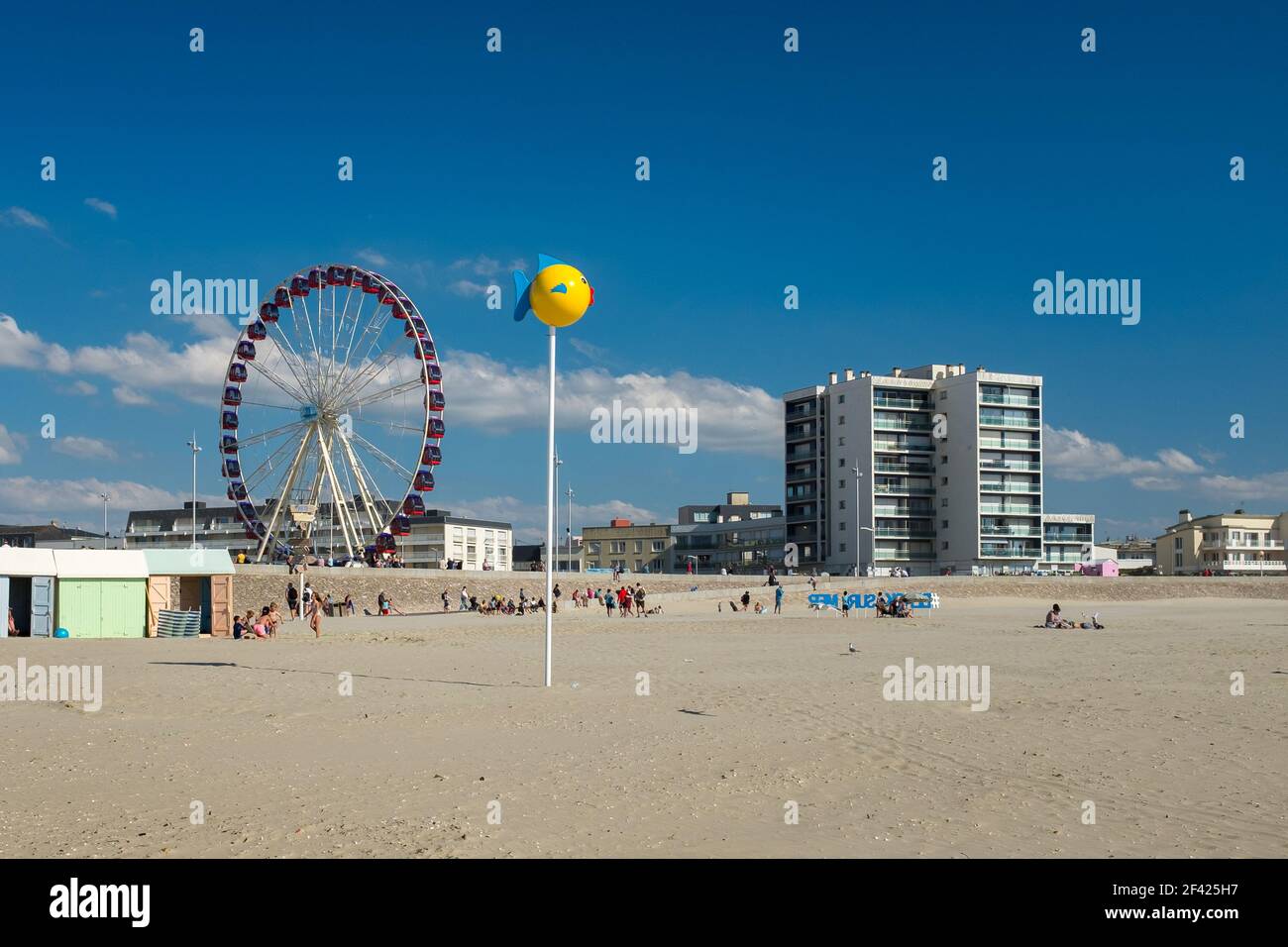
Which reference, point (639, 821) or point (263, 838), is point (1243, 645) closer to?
point (639, 821)

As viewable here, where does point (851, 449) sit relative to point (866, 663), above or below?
above

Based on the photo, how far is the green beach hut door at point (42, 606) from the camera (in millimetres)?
30281

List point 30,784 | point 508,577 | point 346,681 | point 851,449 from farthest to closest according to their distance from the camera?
1. point 851,449
2. point 508,577
3. point 346,681
4. point 30,784

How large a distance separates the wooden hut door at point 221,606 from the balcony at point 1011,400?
67.1 metres

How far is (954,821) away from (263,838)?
5.14 meters

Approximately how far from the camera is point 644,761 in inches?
426

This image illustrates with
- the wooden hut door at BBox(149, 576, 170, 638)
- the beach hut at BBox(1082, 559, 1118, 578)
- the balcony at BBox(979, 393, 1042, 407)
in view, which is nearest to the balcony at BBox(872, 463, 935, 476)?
the balcony at BBox(979, 393, 1042, 407)

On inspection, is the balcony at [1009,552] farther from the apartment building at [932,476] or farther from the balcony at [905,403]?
the balcony at [905,403]

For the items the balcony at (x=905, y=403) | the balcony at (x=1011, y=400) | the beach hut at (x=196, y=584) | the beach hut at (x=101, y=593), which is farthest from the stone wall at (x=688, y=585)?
the balcony at (x=905, y=403)
